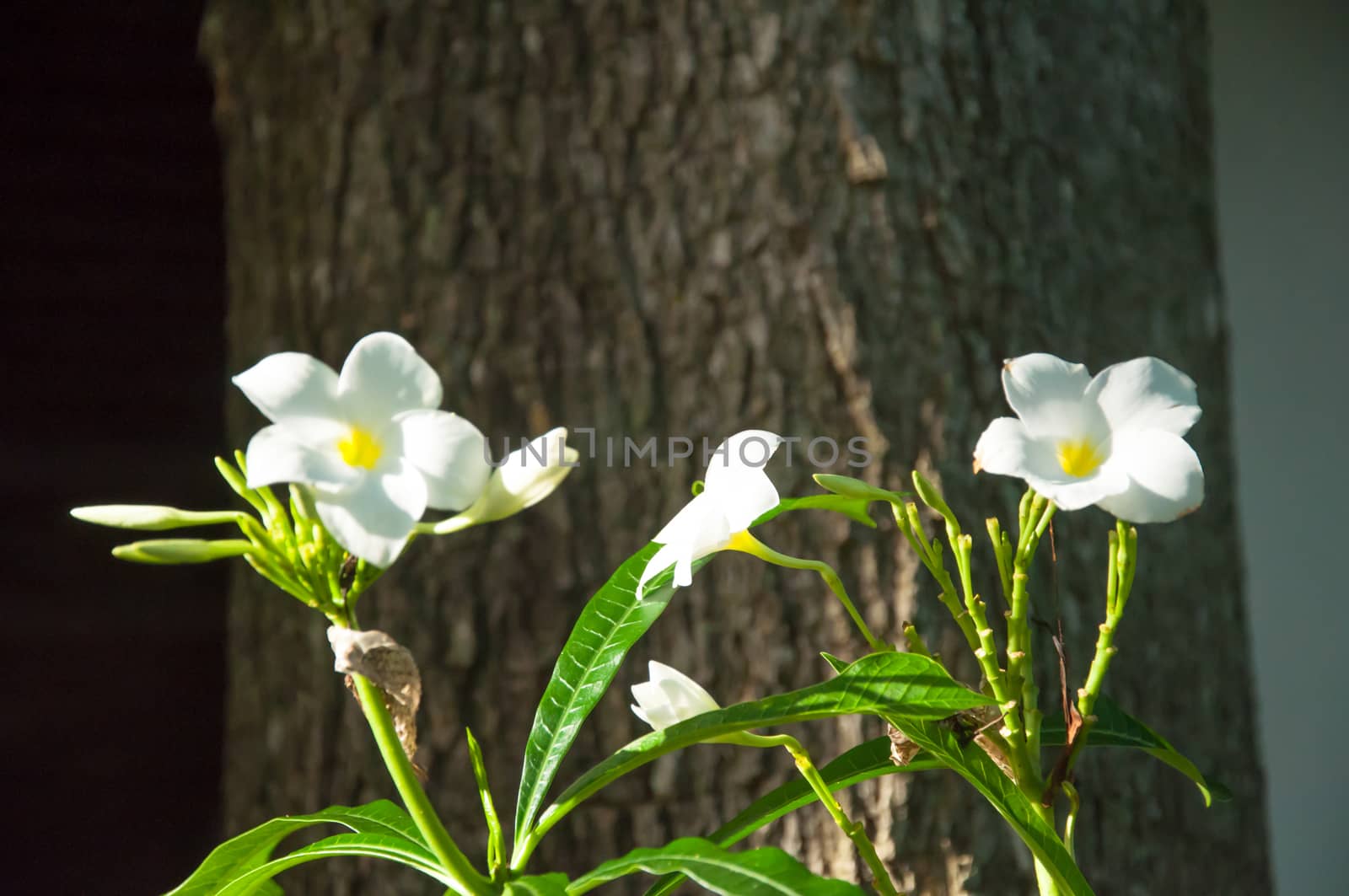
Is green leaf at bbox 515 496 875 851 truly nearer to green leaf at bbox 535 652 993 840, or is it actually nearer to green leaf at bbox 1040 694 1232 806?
green leaf at bbox 535 652 993 840

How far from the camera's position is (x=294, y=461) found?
39 centimetres

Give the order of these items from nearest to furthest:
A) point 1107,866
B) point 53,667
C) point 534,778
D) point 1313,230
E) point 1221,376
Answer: point 534,778, point 1107,866, point 1221,376, point 53,667, point 1313,230

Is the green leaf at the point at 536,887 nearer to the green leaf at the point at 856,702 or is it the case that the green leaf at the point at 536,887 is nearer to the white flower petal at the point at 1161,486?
the green leaf at the point at 856,702

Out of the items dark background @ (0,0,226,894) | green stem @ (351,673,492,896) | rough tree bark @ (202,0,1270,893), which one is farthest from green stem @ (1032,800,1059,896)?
dark background @ (0,0,226,894)

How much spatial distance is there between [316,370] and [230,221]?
1163 mm

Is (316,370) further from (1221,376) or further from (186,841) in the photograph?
(186,841)

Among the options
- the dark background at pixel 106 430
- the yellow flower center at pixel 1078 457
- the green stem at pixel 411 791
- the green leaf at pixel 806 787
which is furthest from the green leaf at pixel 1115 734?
the dark background at pixel 106 430

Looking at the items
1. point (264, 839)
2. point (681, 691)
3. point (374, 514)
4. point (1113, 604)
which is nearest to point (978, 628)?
point (1113, 604)

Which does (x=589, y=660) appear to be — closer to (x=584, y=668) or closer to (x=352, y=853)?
(x=584, y=668)

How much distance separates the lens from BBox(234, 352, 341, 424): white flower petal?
0.42m

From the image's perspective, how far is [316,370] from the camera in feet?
1.44

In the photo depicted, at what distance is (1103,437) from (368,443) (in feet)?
1.04

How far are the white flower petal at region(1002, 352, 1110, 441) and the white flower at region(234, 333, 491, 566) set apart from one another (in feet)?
0.77

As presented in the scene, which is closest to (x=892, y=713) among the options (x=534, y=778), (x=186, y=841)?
(x=534, y=778)
